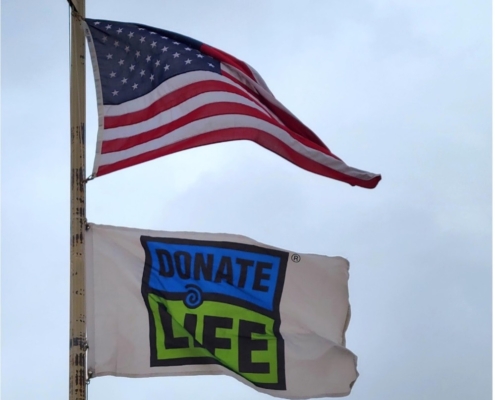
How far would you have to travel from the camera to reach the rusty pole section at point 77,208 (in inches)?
433

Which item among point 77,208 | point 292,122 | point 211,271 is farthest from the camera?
point 292,122

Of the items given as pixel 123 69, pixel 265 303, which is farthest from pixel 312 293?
pixel 123 69

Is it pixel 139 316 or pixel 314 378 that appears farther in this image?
pixel 314 378

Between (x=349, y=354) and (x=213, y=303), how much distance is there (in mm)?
1898

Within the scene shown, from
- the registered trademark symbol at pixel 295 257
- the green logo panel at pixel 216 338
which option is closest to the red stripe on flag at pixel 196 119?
the registered trademark symbol at pixel 295 257

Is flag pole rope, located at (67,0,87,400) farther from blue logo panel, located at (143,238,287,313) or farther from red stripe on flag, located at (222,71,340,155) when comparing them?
red stripe on flag, located at (222,71,340,155)

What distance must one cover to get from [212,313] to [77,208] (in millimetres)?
2053

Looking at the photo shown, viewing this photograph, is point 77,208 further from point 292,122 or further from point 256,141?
point 292,122

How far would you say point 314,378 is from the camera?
12.7 metres

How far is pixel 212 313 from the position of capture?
1224 cm

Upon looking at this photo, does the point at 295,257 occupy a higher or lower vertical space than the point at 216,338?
higher

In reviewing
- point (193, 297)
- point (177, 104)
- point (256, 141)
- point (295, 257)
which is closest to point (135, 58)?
point (177, 104)

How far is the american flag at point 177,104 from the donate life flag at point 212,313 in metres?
1.10

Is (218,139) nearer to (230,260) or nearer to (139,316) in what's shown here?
(230,260)
